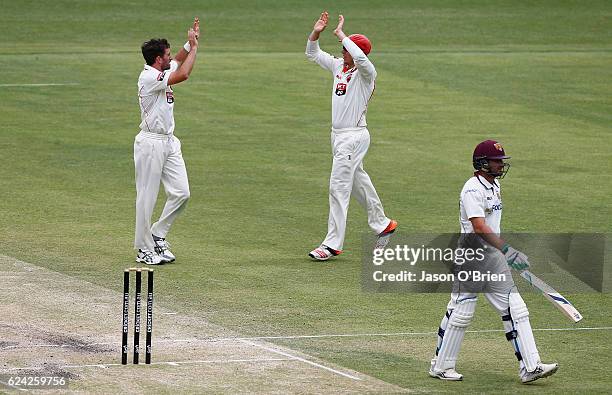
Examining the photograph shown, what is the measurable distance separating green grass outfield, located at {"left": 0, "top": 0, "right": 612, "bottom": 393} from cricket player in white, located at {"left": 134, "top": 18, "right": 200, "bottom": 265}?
38 centimetres

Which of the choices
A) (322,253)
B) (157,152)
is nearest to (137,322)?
(157,152)

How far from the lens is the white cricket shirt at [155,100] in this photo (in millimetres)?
15547

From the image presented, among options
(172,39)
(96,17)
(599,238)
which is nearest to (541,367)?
(599,238)

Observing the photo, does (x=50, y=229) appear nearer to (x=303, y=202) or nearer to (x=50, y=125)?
(x=303, y=202)

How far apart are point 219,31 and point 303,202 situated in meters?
20.4

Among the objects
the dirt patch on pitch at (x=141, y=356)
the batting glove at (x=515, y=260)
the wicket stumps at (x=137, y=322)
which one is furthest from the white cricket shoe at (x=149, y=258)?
the batting glove at (x=515, y=260)

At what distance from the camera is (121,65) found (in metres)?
33.1

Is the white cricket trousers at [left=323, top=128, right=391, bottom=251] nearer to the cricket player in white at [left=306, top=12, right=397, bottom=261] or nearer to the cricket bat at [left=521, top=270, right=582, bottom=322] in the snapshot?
the cricket player in white at [left=306, top=12, right=397, bottom=261]

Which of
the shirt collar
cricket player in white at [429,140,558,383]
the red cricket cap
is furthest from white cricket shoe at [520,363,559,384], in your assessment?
the red cricket cap

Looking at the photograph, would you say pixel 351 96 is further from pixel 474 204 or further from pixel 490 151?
pixel 474 204

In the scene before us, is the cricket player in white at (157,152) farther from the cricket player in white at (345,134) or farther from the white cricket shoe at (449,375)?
the white cricket shoe at (449,375)

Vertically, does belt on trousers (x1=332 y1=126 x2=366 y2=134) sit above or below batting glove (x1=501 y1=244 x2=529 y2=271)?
above

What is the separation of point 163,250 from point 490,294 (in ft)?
18.3

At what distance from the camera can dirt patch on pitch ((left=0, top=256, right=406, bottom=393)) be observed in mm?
10875
